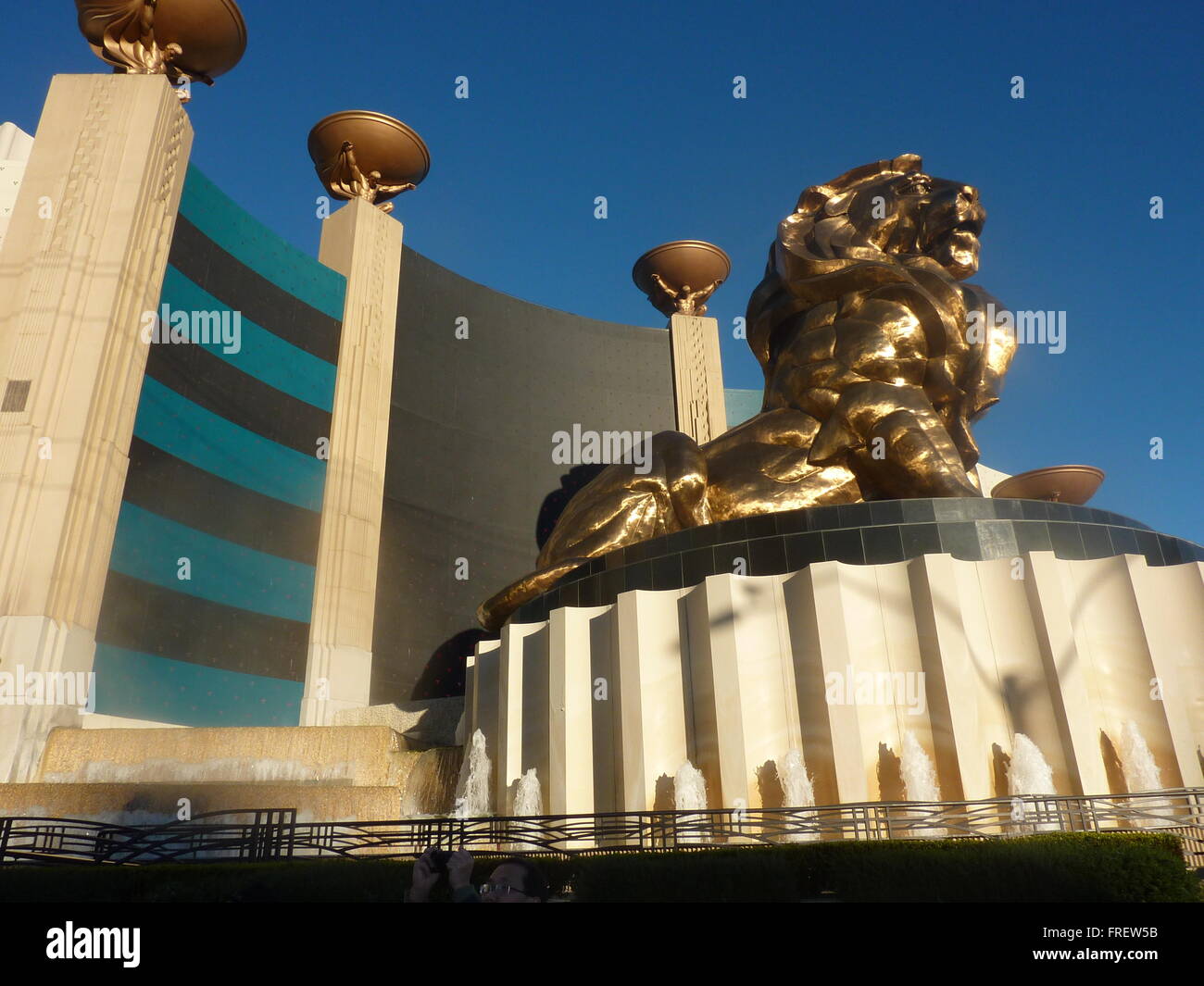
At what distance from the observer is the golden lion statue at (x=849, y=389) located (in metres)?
14.6

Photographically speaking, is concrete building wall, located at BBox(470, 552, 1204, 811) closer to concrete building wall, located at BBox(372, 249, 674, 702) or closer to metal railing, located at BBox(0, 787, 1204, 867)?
metal railing, located at BBox(0, 787, 1204, 867)

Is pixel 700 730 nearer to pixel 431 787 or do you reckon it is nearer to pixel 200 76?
pixel 431 787

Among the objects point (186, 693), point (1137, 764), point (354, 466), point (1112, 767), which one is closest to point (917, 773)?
point (1112, 767)

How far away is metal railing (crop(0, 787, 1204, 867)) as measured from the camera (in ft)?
27.4

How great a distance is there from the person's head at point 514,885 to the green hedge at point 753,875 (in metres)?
3.13

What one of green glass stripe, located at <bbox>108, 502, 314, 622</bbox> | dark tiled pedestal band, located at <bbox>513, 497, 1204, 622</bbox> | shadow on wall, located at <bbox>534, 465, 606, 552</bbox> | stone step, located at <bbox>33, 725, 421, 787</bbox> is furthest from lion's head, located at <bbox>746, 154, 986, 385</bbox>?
green glass stripe, located at <bbox>108, 502, 314, 622</bbox>

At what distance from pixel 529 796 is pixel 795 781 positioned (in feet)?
12.4

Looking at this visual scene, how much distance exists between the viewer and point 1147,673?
1102 centimetres

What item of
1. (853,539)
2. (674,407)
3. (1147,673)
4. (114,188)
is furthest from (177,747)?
(674,407)

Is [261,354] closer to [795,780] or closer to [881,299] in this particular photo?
[881,299]

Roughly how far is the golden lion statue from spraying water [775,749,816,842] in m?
4.98

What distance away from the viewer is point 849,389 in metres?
15.2

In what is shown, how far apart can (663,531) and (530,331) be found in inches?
686
